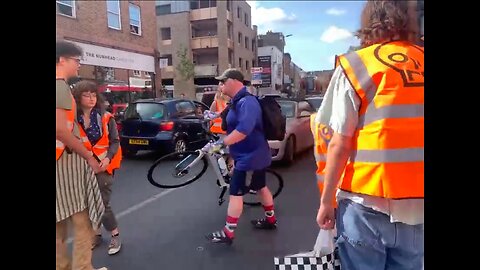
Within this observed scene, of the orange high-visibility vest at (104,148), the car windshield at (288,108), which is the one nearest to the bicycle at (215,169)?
the orange high-visibility vest at (104,148)

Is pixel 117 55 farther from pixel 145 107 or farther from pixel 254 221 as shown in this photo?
pixel 254 221

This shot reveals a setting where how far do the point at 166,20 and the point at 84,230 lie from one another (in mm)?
32437

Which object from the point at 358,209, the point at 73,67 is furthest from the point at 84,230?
the point at 358,209

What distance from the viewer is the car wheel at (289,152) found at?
6.88 meters

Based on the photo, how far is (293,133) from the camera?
704 cm

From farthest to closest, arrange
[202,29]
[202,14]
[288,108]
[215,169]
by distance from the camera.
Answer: [202,29] < [202,14] < [288,108] < [215,169]

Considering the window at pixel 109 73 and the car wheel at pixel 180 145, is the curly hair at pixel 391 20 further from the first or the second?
the window at pixel 109 73

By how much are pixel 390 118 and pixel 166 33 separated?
33412 millimetres

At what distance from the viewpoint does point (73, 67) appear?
75.5 inches

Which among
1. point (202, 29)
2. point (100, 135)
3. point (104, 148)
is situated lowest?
point (104, 148)

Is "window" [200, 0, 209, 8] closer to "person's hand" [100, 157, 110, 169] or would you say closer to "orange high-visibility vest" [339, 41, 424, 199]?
"person's hand" [100, 157, 110, 169]

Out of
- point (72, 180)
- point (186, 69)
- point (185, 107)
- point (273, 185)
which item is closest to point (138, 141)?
point (185, 107)

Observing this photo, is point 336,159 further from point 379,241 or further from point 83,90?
point 83,90

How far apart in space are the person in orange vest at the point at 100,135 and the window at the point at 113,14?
44.9ft
